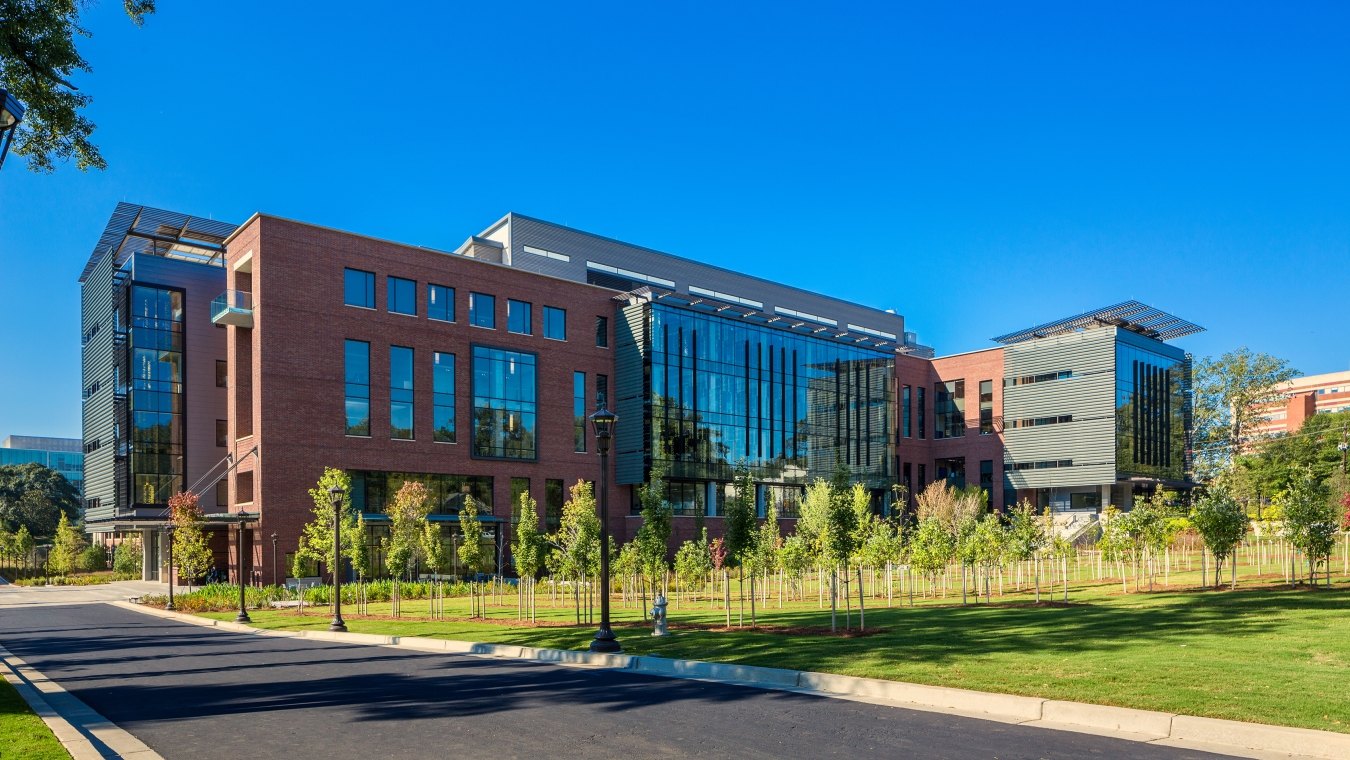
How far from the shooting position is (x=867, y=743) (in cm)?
962

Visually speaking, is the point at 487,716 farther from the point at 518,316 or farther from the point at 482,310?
the point at 518,316

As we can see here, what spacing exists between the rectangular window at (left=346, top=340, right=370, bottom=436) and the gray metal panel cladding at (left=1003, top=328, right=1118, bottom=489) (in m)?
51.7

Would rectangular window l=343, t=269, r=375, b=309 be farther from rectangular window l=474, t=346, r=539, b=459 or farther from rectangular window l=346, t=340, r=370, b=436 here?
rectangular window l=474, t=346, r=539, b=459

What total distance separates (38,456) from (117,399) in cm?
14012

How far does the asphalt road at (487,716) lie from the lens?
31.5ft

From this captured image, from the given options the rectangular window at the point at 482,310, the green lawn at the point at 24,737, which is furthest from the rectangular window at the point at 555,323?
the green lawn at the point at 24,737

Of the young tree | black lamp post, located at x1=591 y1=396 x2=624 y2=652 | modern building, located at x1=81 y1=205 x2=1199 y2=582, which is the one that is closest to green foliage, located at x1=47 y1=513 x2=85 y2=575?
modern building, located at x1=81 y1=205 x2=1199 y2=582

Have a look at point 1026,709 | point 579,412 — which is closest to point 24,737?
point 1026,709

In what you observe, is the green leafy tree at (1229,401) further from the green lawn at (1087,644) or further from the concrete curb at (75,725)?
the concrete curb at (75,725)

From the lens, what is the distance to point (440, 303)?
173 ft

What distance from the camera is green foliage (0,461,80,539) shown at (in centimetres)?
9831

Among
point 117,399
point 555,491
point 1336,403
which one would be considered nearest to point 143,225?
point 117,399

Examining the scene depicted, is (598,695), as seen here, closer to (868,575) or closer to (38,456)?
(868,575)

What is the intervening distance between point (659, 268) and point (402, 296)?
83.0 feet
